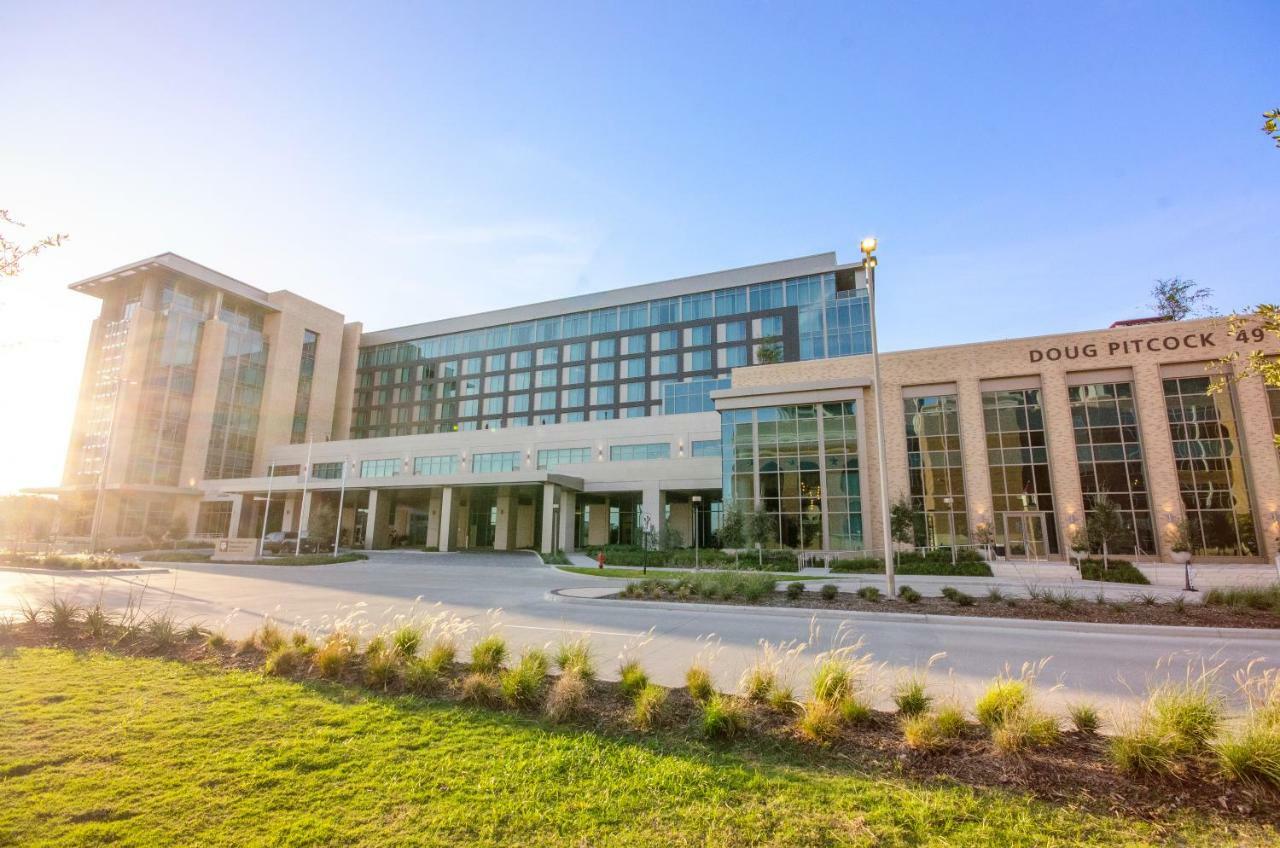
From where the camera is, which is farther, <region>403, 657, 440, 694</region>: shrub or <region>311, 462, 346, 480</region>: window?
<region>311, 462, 346, 480</region>: window

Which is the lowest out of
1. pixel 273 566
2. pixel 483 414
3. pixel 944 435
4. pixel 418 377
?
pixel 273 566

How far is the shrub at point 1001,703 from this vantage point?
18.0 ft

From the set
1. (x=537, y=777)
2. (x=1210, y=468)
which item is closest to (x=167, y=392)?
(x=537, y=777)

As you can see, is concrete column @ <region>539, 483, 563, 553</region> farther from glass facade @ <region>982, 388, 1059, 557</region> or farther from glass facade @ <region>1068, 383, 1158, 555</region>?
glass facade @ <region>1068, 383, 1158, 555</region>

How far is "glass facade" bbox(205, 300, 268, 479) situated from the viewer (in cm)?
6625

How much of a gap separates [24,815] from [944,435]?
40.2 metres

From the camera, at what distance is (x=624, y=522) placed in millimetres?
54594

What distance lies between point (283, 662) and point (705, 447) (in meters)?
43.3

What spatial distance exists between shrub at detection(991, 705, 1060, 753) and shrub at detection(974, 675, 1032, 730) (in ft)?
0.35

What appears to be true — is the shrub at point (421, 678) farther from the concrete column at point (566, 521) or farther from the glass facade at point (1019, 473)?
the concrete column at point (566, 521)

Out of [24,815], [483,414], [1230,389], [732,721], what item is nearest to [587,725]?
[732,721]

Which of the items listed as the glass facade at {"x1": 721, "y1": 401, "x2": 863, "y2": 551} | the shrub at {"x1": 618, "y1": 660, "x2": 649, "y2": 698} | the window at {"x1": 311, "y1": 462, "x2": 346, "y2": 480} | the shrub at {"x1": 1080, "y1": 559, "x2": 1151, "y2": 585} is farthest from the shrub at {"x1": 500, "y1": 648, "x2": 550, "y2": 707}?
the window at {"x1": 311, "y1": 462, "x2": 346, "y2": 480}

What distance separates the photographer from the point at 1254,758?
14.5 ft

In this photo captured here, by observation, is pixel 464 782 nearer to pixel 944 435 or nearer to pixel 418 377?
pixel 944 435
